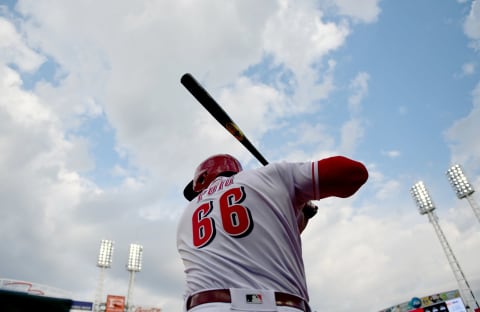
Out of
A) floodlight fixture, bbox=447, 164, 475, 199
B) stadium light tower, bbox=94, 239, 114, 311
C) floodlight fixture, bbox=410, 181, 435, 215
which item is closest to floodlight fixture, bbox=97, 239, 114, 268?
stadium light tower, bbox=94, 239, 114, 311

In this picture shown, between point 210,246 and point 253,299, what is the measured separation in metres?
0.52

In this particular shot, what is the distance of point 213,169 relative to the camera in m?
3.25

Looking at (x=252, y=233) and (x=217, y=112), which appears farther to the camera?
(x=217, y=112)

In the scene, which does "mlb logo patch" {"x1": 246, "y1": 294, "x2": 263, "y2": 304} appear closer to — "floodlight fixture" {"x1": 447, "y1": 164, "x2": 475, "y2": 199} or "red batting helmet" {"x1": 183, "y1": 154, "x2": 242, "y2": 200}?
"red batting helmet" {"x1": 183, "y1": 154, "x2": 242, "y2": 200}

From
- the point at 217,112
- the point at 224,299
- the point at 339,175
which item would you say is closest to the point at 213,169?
the point at 217,112

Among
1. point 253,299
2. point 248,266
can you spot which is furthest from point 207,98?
point 253,299

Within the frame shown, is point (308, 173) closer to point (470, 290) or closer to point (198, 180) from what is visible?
point (198, 180)

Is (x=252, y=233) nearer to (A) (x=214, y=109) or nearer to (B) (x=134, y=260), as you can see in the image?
(A) (x=214, y=109)

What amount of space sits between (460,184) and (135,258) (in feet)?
124

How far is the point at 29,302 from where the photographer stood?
0.87 metres

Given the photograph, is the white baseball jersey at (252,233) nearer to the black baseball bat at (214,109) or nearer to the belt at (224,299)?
the belt at (224,299)

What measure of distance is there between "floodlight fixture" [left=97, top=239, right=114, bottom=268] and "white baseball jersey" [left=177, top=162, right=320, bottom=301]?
126 feet

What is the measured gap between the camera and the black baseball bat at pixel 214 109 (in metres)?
3.26

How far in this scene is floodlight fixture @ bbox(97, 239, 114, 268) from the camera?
36.7 m
